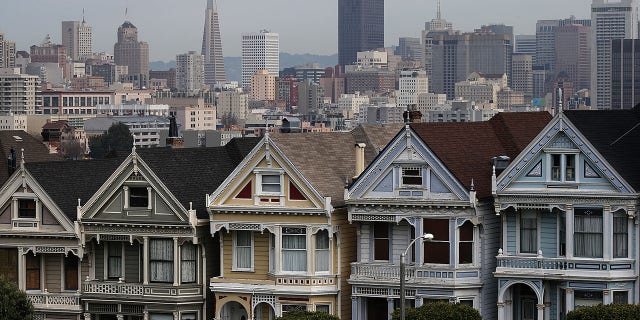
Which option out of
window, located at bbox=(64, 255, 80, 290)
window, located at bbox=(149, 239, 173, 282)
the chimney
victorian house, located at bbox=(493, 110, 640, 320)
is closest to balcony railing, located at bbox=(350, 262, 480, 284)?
victorian house, located at bbox=(493, 110, 640, 320)

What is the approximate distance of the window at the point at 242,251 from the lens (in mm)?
49188

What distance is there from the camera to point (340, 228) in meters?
48.2

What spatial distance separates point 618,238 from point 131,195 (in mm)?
12028

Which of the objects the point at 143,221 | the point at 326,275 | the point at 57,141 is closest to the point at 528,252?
the point at 326,275

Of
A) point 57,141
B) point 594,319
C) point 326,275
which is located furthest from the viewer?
point 57,141

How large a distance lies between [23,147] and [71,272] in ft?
24.0

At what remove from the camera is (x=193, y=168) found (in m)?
51.8

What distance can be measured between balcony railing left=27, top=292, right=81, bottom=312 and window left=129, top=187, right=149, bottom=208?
2664 millimetres

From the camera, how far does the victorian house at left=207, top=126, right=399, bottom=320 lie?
4806 cm

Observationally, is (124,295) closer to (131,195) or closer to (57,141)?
(131,195)

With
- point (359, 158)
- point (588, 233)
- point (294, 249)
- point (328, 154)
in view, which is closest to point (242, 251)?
point (294, 249)

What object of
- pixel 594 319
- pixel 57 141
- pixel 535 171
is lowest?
pixel 594 319

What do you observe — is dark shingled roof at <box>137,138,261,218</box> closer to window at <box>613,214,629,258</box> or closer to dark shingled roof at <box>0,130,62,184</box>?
dark shingled roof at <box>0,130,62,184</box>

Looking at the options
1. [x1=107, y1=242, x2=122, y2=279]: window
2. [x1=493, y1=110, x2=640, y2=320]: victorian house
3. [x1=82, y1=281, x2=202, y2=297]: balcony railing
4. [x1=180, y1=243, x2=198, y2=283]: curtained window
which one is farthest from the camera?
[x1=107, y1=242, x2=122, y2=279]: window
